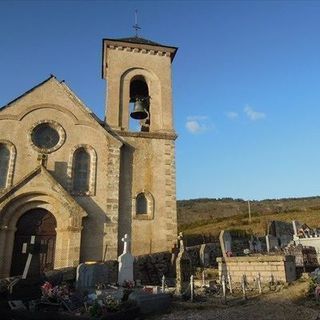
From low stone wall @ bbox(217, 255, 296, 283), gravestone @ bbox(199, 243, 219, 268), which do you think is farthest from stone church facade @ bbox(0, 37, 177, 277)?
low stone wall @ bbox(217, 255, 296, 283)

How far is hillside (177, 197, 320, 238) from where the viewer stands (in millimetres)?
37466

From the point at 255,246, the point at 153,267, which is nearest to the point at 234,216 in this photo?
the point at 255,246

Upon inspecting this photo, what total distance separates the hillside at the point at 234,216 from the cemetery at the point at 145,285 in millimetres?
17048

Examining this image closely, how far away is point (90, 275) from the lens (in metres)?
13.4

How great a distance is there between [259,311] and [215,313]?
1071mm

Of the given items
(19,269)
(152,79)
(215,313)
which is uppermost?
(152,79)

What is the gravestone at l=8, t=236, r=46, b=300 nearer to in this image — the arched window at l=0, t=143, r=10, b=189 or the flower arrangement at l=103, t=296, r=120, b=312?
the flower arrangement at l=103, t=296, r=120, b=312

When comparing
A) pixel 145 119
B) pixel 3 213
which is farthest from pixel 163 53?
pixel 3 213

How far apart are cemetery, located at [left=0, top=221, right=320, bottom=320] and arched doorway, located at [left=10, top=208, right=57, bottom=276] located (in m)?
3.04

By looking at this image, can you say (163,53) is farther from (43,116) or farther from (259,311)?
(259,311)

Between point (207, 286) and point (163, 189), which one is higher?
point (163, 189)

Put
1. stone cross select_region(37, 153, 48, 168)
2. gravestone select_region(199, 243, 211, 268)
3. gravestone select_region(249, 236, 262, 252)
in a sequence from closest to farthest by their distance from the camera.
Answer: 1. stone cross select_region(37, 153, 48, 168)
2. gravestone select_region(199, 243, 211, 268)
3. gravestone select_region(249, 236, 262, 252)

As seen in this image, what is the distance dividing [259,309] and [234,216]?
41.5 m

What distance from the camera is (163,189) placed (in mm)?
A: 18609
